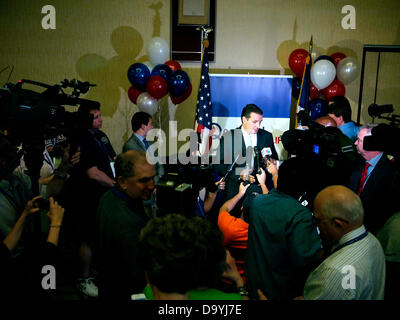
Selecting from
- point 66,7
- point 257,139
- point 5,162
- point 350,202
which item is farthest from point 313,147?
point 66,7

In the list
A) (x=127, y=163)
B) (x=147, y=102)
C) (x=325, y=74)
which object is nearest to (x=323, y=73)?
(x=325, y=74)

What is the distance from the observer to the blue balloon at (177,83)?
3.87 meters

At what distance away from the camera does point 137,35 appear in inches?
185

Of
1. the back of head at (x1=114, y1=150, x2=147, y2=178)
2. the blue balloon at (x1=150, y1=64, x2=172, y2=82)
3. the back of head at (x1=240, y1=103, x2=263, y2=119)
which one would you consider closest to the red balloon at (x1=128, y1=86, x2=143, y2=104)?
the blue balloon at (x1=150, y1=64, x2=172, y2=82)

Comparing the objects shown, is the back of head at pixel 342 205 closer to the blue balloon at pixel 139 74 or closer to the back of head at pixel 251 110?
the back of head at pixel 251 110

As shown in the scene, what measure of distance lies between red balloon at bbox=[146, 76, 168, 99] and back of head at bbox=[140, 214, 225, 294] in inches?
120

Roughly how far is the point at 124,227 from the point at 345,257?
891mm

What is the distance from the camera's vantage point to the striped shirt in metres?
1.15

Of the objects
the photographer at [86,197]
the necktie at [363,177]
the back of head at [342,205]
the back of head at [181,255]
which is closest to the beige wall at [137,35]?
the photographer at [86,197]

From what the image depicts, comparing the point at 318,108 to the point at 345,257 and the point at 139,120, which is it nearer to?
the point at 139,120

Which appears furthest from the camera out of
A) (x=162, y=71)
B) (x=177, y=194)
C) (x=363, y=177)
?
(x=162, y=71)

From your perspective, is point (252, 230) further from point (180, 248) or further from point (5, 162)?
point (5, 162)

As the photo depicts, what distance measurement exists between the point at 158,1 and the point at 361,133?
3.51 meters

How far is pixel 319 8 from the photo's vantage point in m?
4.71
